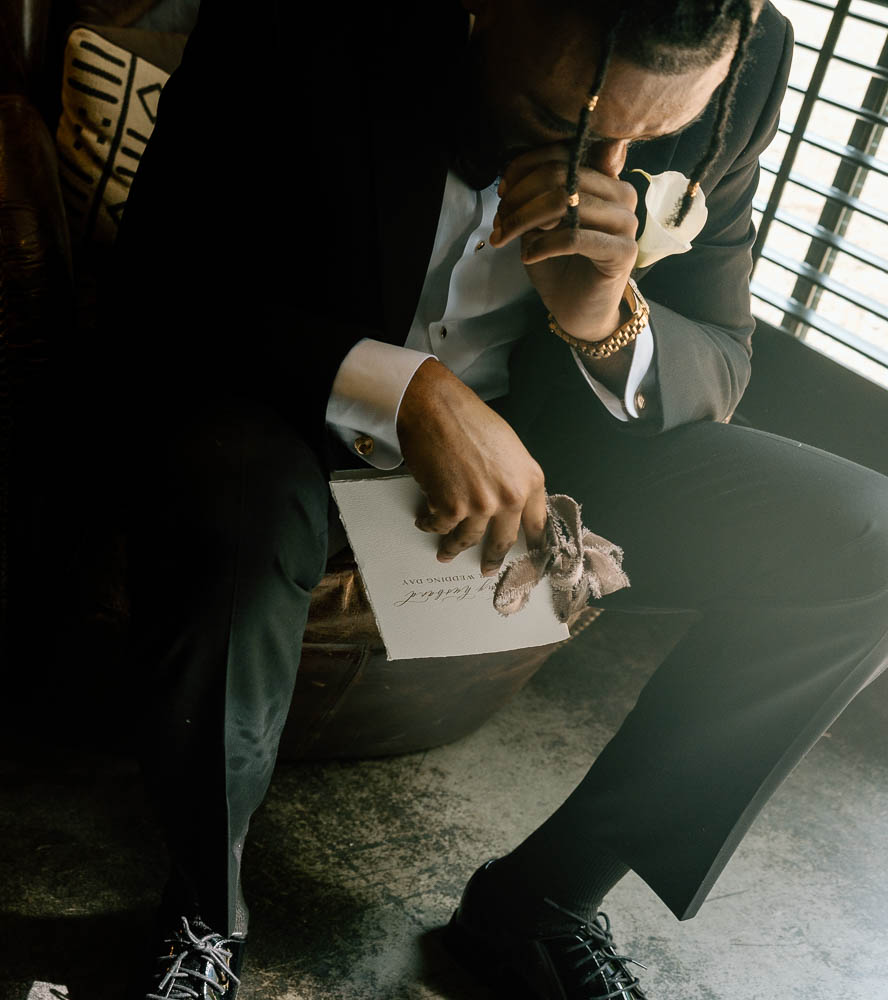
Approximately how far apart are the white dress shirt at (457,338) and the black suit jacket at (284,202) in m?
0.03

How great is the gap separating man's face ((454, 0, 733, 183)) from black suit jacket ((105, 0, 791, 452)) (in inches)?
3.1

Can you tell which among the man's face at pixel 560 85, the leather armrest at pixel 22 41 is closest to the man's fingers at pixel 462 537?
the man's face at pixel 560 85

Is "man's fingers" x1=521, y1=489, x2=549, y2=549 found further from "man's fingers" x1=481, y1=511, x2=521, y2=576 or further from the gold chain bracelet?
the gold chain bracelet

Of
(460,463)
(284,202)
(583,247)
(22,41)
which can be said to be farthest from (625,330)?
(22,41)

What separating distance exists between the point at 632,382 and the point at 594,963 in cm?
68

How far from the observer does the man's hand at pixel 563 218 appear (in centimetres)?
88

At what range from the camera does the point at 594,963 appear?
111 centimetres

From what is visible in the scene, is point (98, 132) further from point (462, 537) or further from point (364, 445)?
point (462, 537)

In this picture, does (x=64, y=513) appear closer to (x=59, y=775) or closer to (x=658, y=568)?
(x=59, y=775)

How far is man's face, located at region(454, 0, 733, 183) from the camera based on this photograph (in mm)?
821

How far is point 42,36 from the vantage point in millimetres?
1646

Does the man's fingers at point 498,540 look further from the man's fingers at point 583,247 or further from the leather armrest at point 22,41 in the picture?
the leather armrest at point 22,41

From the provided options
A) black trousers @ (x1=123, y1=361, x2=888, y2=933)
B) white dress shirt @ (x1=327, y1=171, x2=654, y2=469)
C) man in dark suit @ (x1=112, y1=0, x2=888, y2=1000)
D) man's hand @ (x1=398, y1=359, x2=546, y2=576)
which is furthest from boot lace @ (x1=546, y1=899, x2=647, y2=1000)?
white dress shirt @ (x1=327, y1=171, x2=654, y2=469)

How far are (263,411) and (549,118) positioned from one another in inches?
15.6
